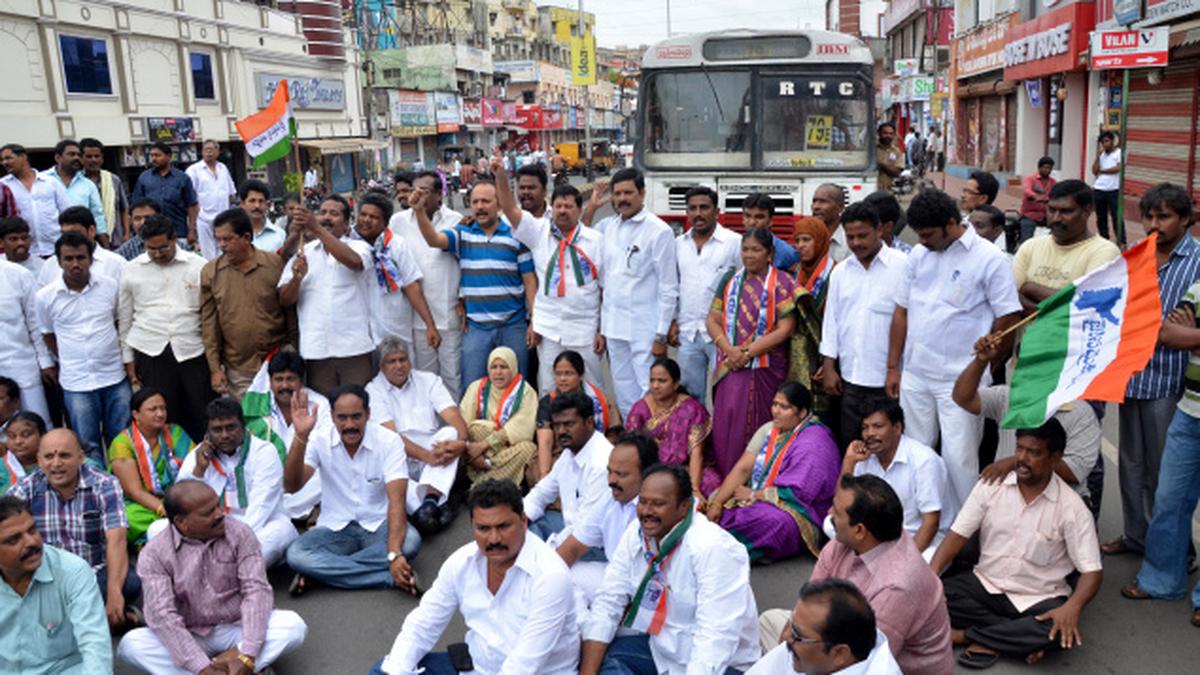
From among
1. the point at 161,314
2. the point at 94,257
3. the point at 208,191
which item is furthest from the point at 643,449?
the point at 208,191

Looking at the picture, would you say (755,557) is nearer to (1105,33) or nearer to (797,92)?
(797,92)

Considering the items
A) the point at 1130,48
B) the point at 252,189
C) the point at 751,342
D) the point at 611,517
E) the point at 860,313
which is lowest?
the point at 611,517

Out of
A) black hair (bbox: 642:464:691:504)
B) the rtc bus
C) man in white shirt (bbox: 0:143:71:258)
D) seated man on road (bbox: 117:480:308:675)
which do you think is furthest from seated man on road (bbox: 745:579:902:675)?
the rtc bus

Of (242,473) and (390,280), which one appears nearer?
(242,473)

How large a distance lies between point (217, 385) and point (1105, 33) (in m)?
8.47

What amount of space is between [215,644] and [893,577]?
9.45 feet

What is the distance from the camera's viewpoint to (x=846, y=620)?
2775mm

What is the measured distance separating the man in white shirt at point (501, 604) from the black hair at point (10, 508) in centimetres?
149

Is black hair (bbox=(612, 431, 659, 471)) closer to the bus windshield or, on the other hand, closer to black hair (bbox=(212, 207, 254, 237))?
black hair (bbox=(212, 207, 254, 237))

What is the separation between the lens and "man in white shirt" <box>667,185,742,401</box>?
6.35 meters

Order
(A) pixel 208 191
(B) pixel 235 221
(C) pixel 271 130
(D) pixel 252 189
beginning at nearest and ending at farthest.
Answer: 1. (B) pixel 235 221
2. (D) pixel 252 189
3. (C) pixel 271 130
4. (A) pixel 208 191

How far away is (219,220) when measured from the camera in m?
6.12

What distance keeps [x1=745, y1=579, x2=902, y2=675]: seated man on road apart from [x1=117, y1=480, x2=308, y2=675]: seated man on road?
243 cm

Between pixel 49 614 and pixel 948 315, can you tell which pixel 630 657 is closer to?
pixel 49 614
